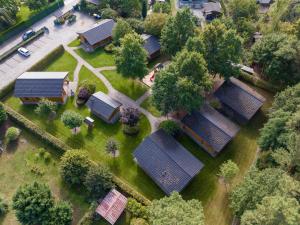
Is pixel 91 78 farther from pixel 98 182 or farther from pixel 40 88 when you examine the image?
pixel 98 182

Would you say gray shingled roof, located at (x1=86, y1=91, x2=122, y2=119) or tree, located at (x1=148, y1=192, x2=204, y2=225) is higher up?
tree, located at (x1=148, y1=192, x2=204, y2=225)

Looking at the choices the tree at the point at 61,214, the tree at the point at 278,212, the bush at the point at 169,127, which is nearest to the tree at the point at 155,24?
the bush at the point at 169,127

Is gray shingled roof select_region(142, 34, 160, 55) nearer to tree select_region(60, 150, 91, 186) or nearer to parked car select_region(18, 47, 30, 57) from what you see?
parked car select_region(18, 47, 30, 57)

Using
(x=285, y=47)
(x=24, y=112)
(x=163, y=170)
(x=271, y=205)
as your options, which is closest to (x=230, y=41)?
(x=285, y=47)

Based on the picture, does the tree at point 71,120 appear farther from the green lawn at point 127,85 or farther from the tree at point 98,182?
the green lawn at point 127,85

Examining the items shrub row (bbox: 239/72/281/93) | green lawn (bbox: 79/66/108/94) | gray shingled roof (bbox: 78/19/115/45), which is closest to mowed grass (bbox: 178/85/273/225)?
shrub row (bbox: 239/72/281/93)
